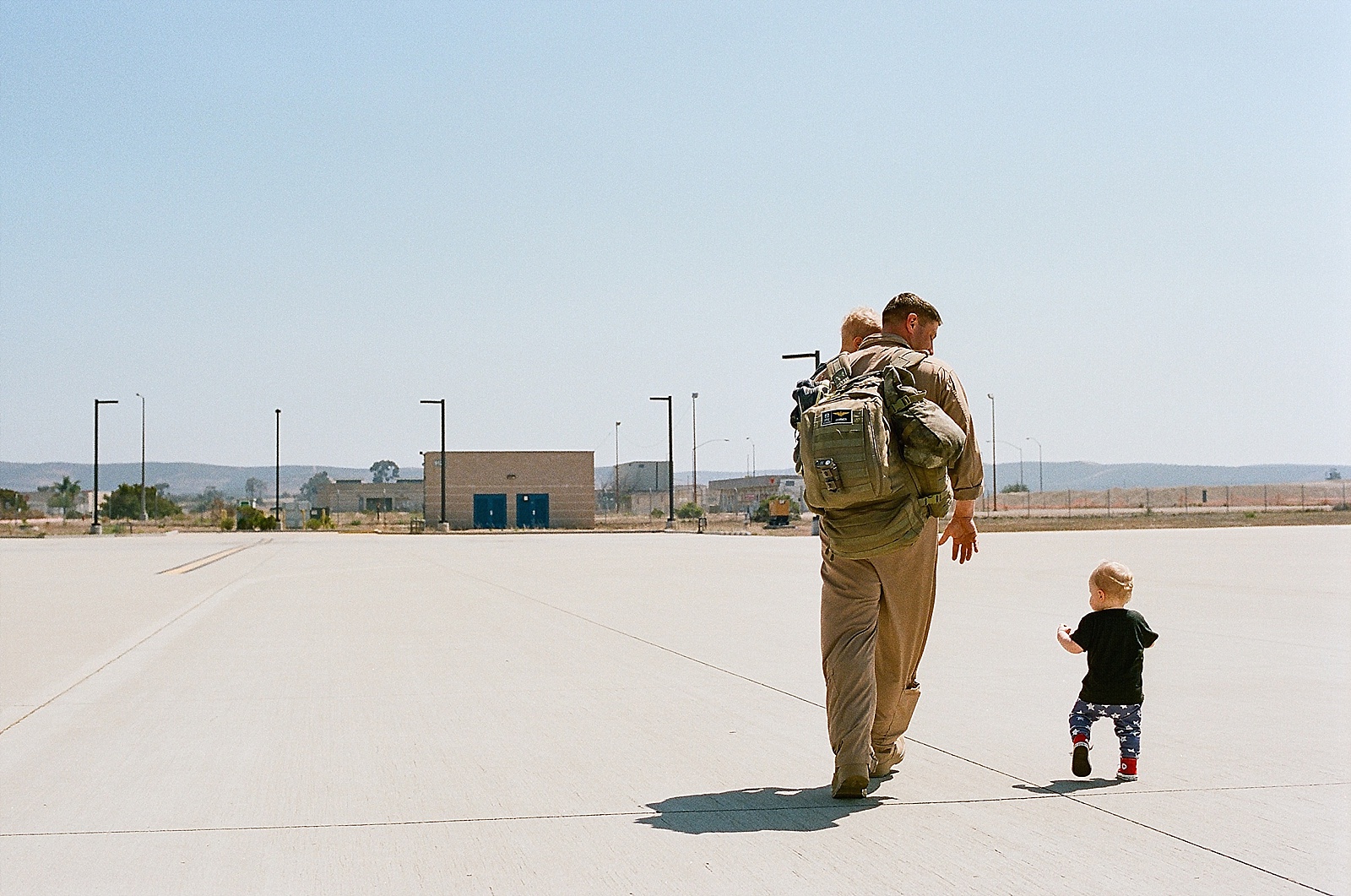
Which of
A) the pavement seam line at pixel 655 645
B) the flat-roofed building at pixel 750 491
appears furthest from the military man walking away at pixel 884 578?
the flat-roofed building at pixel 750 491

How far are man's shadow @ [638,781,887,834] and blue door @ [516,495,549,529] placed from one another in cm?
7518

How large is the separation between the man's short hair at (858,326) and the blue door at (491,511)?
74944mm

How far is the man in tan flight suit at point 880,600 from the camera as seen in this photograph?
538 cm

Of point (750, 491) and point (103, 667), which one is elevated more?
point (750, 491)

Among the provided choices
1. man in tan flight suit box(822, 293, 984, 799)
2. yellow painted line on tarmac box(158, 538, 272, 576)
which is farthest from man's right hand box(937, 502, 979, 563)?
yellow painted line on tarmac box(158, 538, 272, 576)

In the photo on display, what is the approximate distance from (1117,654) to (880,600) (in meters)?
1.10

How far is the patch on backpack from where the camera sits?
5148mm

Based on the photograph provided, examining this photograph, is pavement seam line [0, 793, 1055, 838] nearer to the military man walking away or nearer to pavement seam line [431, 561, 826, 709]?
the military man walking away

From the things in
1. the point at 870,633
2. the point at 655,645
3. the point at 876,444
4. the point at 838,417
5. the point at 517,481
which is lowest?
the point at 655,645

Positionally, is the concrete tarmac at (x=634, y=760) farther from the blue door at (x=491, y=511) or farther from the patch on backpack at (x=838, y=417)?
the blue door at (x=491, y=511)

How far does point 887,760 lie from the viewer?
5816mm

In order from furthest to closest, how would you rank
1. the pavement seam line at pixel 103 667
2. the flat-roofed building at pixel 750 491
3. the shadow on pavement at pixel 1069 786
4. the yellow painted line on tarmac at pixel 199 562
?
the flat-roofed building at pixel 750 491 < the yellow painted line on tarmac at pixel 199 562 < the pavement seam line at pixel 103 667 < the shadow on pavement at pixel 1069 786

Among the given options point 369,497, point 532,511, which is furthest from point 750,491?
point 532,511

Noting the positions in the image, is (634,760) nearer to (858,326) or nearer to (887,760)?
(887,760)
